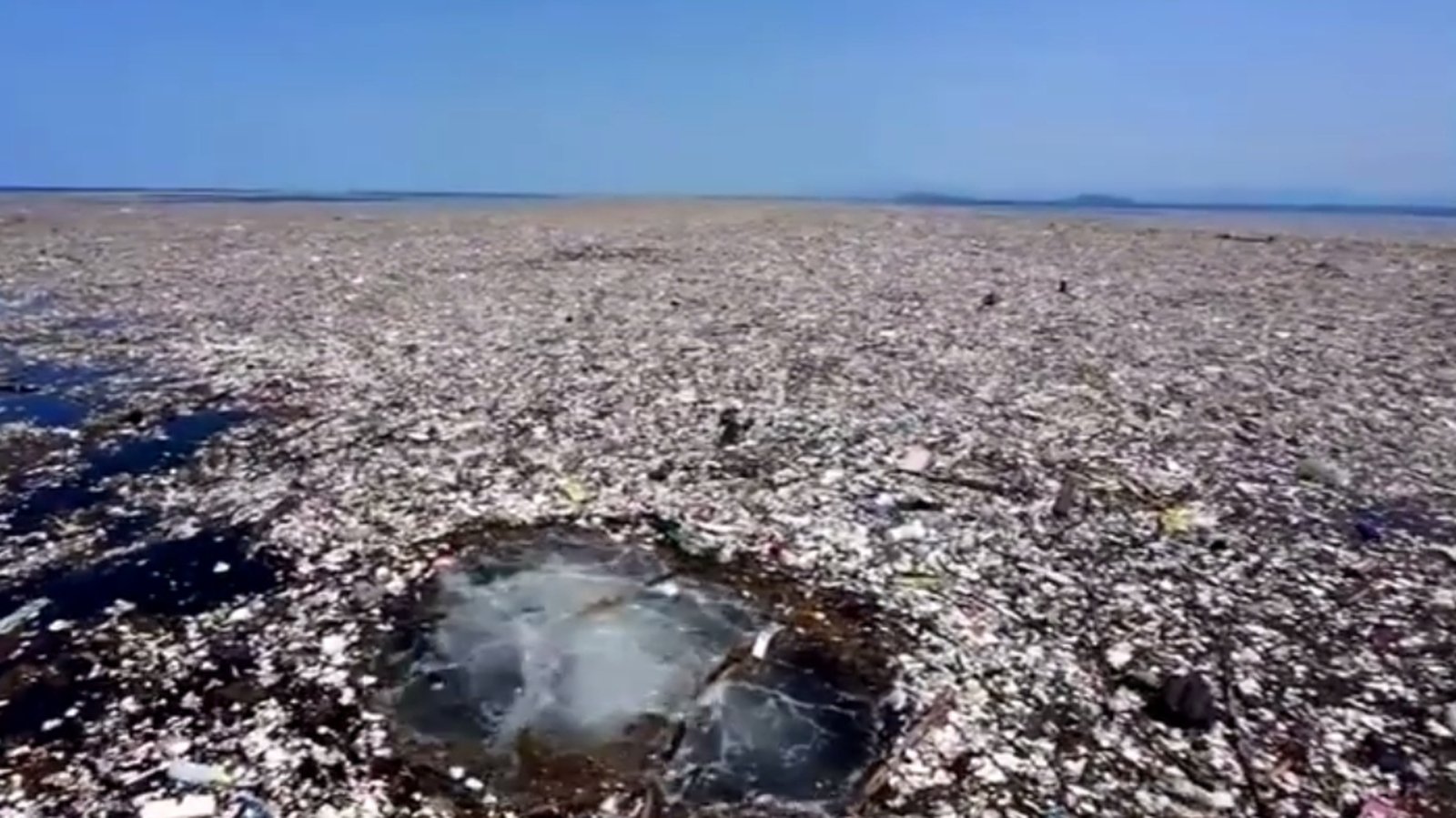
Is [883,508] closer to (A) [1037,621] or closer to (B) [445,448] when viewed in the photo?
(A) [1037,621]

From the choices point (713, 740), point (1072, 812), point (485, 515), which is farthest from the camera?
point (485, 515)

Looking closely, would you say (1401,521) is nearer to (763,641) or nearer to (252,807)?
(763,641)

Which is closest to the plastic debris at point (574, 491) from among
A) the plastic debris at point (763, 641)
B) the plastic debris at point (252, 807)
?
the plastic debris at point (763, 641)

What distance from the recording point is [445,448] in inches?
326

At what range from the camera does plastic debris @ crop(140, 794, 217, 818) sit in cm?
387

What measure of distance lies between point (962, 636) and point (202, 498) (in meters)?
5.31

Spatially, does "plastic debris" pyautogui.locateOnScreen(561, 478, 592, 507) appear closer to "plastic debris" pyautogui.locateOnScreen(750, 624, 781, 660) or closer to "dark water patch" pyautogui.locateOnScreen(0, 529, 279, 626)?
"dark water patch" pyautogui.locateOnScreen(0, 529, 279, 626)

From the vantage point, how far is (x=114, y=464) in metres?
8.01

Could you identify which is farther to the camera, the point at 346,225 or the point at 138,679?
the point at 346,225

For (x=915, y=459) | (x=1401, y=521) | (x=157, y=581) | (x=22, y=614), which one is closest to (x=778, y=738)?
(x=157, y=581)

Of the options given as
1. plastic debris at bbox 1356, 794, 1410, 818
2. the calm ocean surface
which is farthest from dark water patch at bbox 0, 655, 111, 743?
the calm ocean surface

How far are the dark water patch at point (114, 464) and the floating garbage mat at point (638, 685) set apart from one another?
123 inches

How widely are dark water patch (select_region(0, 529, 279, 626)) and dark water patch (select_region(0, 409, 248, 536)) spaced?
99cm

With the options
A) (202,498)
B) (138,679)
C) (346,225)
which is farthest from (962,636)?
(346,225)
